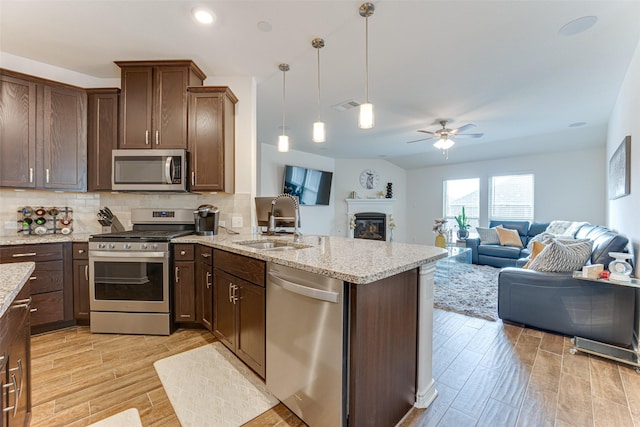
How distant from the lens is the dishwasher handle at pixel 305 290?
4.04 ft

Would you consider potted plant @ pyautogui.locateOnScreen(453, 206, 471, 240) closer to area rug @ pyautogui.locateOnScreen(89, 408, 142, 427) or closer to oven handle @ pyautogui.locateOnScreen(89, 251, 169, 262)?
oven handle @ pyautogui.locateOnScreen(89, 251, 169, 262)

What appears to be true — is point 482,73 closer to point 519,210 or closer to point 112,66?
point 112,66

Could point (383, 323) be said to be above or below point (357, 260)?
below

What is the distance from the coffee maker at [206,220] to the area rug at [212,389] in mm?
1135

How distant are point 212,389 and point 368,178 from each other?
6865 mm

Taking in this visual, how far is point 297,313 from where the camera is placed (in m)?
1.43

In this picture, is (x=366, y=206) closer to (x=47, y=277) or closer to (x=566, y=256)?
(x=566, y=256)

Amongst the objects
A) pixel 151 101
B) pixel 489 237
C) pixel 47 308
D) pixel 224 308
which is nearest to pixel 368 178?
pixel 489 237

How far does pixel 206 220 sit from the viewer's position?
2773mm

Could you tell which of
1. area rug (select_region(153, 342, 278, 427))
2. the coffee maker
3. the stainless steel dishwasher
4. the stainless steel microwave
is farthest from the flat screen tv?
the stainless steel dishwasher

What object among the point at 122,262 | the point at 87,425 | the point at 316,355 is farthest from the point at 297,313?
the point at 122,262

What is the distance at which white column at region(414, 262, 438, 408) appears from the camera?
62.3 inches

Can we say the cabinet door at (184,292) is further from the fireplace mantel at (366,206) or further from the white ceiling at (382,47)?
the fireplace mantel at (366,206)

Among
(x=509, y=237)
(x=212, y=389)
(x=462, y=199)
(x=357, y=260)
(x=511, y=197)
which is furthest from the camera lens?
(x=462, y=199)
